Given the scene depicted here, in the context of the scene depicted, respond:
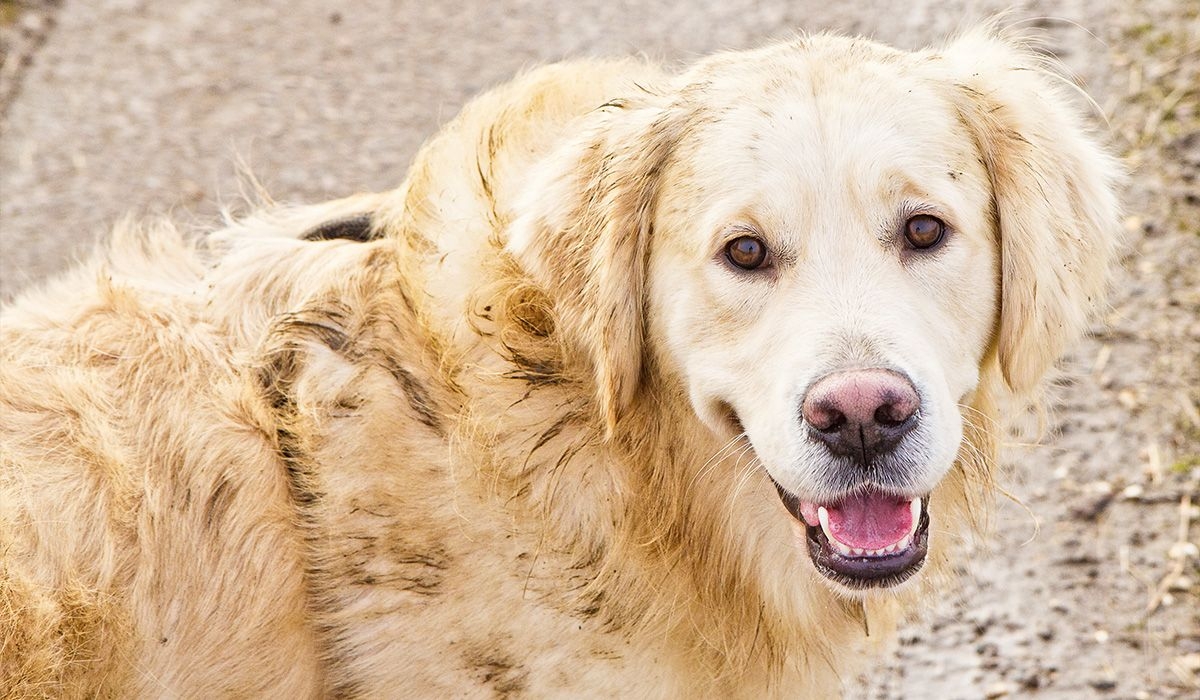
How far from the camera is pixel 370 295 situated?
133 inches

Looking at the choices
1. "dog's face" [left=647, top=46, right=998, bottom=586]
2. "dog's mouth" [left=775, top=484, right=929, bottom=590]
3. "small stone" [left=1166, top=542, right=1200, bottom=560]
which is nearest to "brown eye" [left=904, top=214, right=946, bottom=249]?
"dog's face" [left=647, top=46, right=998, bottom=586]

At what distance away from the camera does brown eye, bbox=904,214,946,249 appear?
9.53 feet

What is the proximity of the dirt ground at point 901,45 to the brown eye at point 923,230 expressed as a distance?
105 cm

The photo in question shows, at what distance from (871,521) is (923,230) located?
701mm

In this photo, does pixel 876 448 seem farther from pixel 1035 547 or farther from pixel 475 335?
pixel 1035 547

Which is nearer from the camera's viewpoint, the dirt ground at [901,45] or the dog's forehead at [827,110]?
the dog's forehead at [827,110]

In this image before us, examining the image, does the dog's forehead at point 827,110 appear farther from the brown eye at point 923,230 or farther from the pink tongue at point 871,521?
the pink tongue at point 871,521

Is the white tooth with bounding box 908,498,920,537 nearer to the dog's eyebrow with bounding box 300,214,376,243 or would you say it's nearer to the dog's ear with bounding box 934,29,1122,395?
the dog's ear with bounding box 934,29,1122,395

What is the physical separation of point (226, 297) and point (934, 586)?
7.13 ft

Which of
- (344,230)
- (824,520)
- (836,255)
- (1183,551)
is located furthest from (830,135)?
(1183,551)

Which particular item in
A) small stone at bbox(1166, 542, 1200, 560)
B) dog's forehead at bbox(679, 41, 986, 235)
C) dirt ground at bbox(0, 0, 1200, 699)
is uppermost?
dog's forehead at bbox(679, 41, 986, 235)

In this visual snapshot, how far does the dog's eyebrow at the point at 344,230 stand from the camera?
3773 millimetres

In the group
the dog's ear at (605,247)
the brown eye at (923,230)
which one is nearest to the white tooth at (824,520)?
the dog's ear at (605,247)

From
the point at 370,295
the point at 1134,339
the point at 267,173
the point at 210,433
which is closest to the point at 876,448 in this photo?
the point at 370,295
